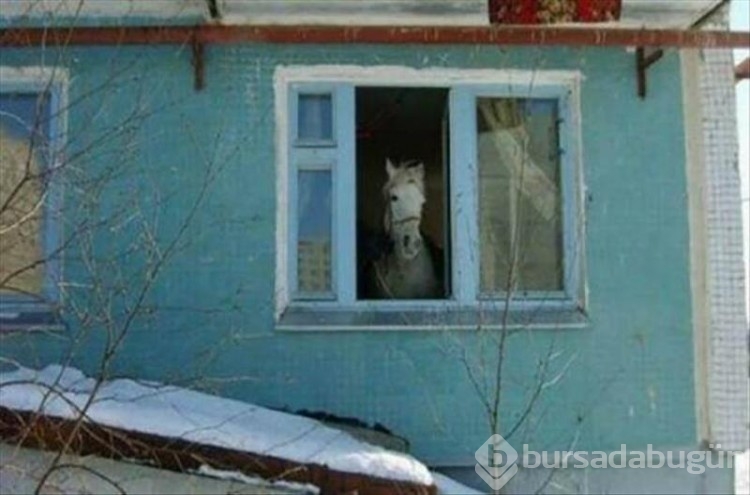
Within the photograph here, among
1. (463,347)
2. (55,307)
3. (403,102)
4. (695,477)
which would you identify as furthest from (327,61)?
(695,477)

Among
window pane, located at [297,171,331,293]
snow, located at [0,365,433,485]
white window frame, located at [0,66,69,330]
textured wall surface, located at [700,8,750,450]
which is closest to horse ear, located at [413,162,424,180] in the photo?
window pane, located at [297,171,331,293]

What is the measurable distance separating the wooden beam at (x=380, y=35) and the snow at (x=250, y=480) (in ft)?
9.02

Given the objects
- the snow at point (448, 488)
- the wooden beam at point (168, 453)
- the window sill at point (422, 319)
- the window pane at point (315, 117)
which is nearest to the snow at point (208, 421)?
the wooden beam at point (168, 453)

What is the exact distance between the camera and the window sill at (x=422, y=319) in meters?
6.02

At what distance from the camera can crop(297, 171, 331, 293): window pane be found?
6207mm

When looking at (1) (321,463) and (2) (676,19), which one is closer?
(1) (321,463)

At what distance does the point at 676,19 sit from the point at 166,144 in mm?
3306

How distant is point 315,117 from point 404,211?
2.95 feet

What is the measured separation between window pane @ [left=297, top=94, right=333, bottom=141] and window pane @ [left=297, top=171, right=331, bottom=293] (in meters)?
0.24

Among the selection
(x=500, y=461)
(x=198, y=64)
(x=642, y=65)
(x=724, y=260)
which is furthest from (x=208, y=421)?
(x=642, y=65)

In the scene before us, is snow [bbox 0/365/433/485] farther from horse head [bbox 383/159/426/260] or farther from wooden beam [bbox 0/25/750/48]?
wooden beam [bbox 0/25/750/48]

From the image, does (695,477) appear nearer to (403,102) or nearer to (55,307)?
(403,102)

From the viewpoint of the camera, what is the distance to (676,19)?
637 cm

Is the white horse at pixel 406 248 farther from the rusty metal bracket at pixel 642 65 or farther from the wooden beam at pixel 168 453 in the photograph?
the wooden beam at pixel 168 453
